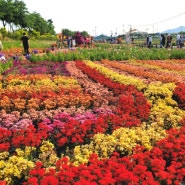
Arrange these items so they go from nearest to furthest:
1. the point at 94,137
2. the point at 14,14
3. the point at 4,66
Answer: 1. the point at 94,137
2. the point at 4,66
3. the point at 14,14

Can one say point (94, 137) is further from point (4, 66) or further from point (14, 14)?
point (14, 14)

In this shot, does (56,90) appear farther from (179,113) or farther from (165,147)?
(165,147)

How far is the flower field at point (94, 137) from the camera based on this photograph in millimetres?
4352

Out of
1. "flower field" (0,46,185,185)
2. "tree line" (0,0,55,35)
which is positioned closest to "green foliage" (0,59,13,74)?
"flower field" (0,46,185,185)

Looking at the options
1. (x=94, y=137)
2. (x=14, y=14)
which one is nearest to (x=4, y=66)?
(x=94, y=137)

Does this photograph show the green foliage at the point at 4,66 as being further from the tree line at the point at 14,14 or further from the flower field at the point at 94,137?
the tree line at the point at 14,14

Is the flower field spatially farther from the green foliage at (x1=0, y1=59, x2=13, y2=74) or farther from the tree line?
the tree line

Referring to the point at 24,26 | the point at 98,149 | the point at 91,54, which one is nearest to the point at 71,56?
the point at 91,54

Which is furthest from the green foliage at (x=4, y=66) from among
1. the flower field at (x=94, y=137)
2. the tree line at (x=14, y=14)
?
the tree line at (x=14, y=14)

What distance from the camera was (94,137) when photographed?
5777mm

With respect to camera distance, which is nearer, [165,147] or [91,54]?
[165,147]

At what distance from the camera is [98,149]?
538cm

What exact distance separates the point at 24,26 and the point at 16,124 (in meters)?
70.4

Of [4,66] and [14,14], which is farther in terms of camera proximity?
[14,14]
